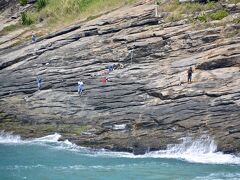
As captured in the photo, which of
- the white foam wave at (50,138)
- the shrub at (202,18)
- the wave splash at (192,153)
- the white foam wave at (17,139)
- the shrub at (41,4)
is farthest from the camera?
the shrub at (41,4)

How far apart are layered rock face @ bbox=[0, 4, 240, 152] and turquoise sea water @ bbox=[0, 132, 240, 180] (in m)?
0.93

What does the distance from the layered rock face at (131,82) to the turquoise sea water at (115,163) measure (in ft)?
3.04

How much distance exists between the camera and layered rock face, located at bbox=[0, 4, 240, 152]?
37.3 meters

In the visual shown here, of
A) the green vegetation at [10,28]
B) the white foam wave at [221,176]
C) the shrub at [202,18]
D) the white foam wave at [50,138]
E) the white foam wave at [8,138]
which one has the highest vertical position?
the shrub at [202,18]

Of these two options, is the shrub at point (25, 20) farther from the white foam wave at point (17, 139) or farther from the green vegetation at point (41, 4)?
the white foam wave at point (17, 139)

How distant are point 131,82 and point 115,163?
30.0ft

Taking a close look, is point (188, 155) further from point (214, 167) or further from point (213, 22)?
point (213, 22)

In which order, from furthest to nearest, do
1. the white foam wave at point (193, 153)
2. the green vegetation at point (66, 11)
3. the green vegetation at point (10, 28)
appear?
the green vegetation at point (10, 28)
the green vegetation at point (66, 11)
the white foam wave at point (193, 153)

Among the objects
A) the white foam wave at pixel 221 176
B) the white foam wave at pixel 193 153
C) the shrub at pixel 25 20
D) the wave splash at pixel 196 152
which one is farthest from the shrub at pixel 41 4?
the white foam wave at pixel 221 176

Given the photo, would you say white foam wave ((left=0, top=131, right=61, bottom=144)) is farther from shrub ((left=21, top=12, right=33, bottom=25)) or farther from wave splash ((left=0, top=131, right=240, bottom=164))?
shrub ((left=21, top=12, right=33, bottom=25))

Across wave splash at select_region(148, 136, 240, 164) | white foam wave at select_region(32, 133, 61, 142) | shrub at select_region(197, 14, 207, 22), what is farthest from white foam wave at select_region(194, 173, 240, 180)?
shrub at select_region(197, 14, 207, 22)

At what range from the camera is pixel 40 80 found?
4691 centimetres

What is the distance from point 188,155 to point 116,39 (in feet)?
50.6

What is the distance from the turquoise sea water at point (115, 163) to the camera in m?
31.8
